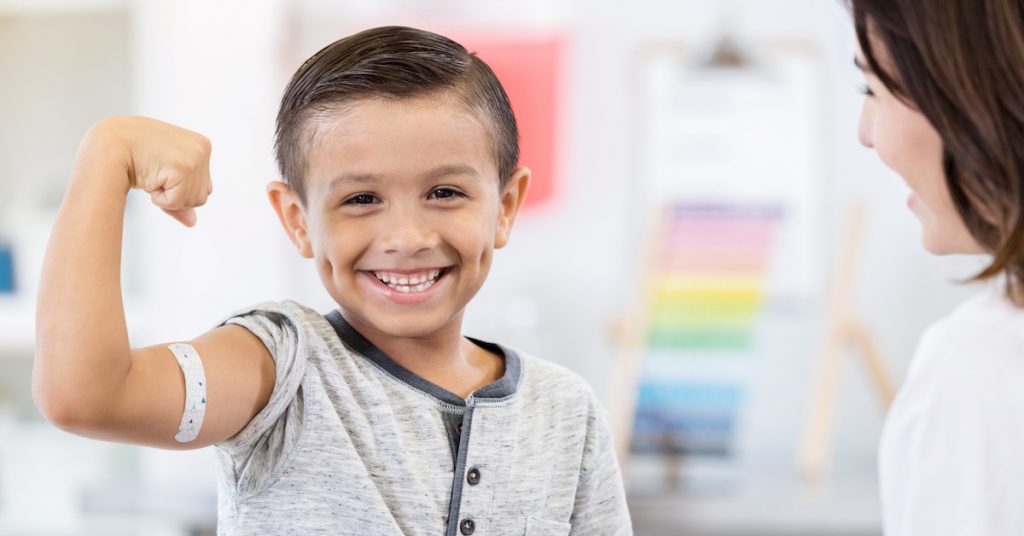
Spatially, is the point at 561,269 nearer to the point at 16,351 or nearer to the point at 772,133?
the point at 772,133

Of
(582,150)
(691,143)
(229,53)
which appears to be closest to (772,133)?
(691,143)

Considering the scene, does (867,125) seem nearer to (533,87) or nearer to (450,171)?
(450,171)

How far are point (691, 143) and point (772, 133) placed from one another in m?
0.23

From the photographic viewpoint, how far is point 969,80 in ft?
3.24

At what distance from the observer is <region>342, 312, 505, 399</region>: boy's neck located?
3.38ft

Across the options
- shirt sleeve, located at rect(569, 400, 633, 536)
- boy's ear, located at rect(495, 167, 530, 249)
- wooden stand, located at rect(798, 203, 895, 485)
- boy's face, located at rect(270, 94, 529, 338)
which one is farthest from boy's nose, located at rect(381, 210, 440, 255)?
wooden stand, located at rect(798, 203, 895, 485)

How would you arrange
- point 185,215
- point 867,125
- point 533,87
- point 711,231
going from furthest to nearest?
point 533,87, point 711,231, point 867,125, point 185,215

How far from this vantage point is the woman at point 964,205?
0.99 metres

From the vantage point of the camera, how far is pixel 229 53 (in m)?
3.03

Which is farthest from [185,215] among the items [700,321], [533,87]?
[533,87]

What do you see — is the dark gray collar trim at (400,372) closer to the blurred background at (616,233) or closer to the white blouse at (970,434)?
the white blouse at (970,434)

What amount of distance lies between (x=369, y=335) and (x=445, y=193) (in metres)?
0.15

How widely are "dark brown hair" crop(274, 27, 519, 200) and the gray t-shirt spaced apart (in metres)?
0.15

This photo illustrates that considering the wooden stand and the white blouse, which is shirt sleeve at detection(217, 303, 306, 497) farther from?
the wooden stand
